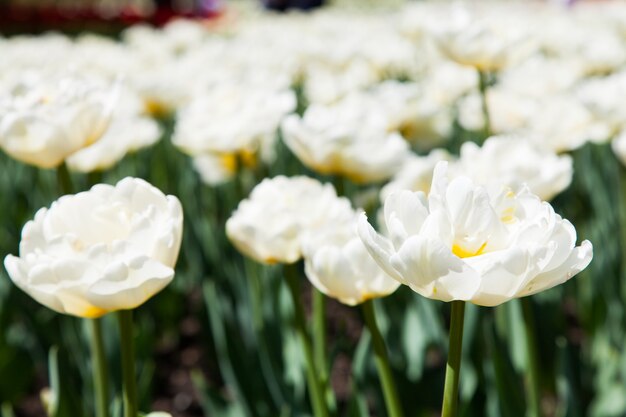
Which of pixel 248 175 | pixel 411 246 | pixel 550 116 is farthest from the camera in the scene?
pixel 248 175

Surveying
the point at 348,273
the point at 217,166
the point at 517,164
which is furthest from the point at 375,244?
the point at 217,166

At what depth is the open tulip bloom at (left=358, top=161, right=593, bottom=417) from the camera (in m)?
0.65

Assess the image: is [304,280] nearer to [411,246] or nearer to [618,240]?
[618,240]

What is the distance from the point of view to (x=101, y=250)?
2.56ft

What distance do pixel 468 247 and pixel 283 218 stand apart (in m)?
0.43

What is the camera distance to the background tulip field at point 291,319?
1.41 m

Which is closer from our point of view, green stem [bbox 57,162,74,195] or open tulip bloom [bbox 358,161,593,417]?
open tulip bloom [bbox 358,161,593,417]

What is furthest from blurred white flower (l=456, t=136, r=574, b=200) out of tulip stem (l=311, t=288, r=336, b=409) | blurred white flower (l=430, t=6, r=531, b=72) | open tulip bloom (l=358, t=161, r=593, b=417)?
open tulip bloom (l=358, t=161, r=593, b=417)

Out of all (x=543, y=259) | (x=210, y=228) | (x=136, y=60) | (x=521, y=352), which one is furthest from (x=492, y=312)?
(x=136, y=60)

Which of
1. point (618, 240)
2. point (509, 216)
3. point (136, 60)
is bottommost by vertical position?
point (136, 60)

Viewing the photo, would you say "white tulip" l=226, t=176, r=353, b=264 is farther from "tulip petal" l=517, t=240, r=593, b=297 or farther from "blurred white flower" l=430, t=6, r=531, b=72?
"blurred white flower" l=430, t=6, r=531, b=72

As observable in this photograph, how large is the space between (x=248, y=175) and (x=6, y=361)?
91cm

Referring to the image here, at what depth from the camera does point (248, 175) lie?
8.07 feet

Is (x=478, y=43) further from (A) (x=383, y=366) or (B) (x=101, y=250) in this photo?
(B) (x=101, y=250)
